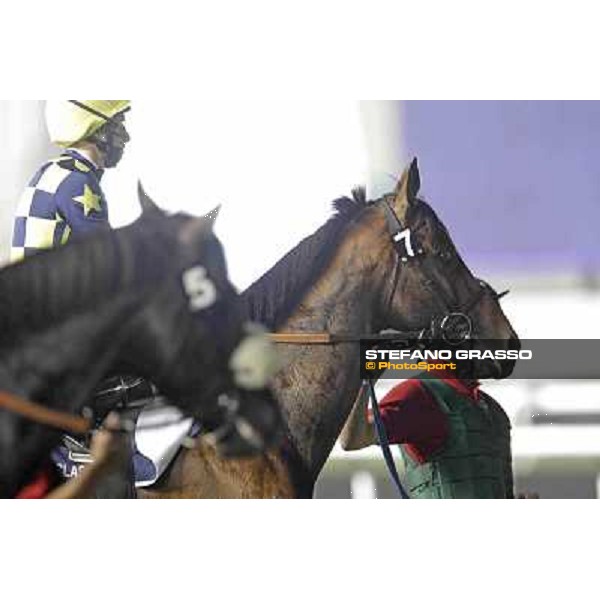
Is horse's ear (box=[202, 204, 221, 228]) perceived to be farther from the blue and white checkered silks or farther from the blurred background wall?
the blurred background wall

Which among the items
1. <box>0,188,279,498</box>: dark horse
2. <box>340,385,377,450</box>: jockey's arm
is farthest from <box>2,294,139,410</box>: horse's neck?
<box>340,385,377,450</box>: jockey's arm

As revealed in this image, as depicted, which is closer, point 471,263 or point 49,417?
point 49,417

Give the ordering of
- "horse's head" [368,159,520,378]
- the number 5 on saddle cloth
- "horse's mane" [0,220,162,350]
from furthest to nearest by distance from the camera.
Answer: "horse's head" [368,159,520,378]
the number 5 on saddle cloth
"horse's mane" [0,220,162,350]

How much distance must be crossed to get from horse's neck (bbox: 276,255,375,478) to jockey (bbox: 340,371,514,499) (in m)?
0.05

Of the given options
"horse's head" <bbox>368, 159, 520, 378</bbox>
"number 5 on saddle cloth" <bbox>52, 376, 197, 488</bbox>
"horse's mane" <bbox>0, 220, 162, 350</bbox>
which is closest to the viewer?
"horse's mane" <bbox>0, 220, 162, 350</bbox>

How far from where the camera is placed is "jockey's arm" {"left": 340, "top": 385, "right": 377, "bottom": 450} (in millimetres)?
3875

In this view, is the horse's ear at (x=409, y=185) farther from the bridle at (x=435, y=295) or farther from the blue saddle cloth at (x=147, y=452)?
the blue saddle cloth at (x=147, y=452)

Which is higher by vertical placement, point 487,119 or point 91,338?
point 487,119

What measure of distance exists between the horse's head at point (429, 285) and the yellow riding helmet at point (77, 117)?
84 centimetres

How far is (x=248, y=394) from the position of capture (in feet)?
12.4

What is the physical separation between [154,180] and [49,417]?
2.47 ft
